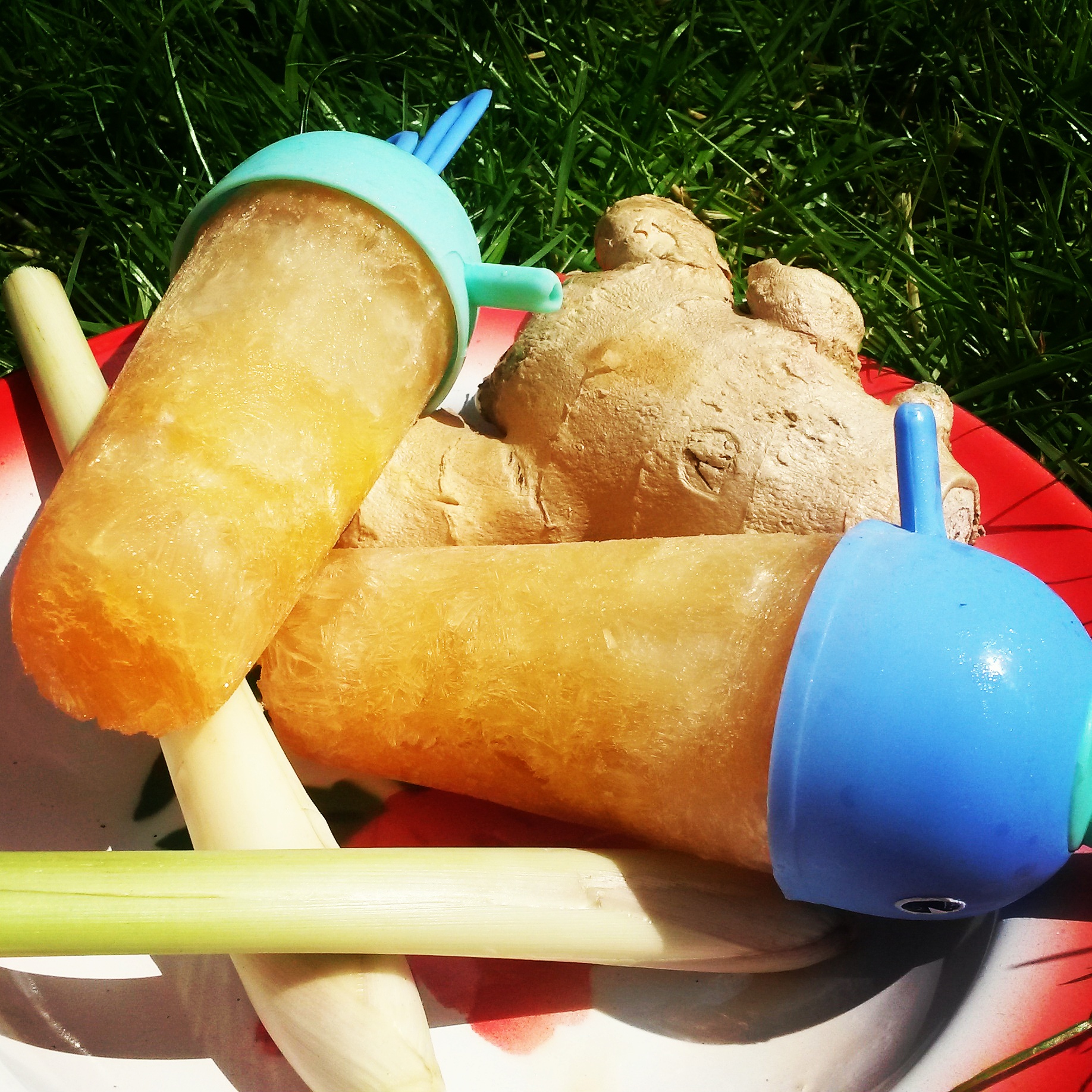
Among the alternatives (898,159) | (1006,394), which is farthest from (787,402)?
(898,159)

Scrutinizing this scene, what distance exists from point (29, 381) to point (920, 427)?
0.74 m

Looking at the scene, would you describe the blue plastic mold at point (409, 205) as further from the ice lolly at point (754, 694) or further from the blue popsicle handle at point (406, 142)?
the ice lolly at point (754, 694)

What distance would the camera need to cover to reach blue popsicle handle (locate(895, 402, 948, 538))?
0.70m

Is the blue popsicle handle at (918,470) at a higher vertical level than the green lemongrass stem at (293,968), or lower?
higher

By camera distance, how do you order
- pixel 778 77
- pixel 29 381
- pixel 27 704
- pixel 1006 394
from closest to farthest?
pixel 27 704 < pixel 29 381 < pixel 1006 394 < pixel 778 77

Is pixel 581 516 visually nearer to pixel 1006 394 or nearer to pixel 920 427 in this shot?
pixel 920 427

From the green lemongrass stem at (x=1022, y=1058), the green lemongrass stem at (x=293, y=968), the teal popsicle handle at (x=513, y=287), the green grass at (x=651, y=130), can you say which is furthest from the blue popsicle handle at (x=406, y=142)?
the green lemongrass stem at (x=1022, y=1058)

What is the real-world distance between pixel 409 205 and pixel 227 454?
0.24m

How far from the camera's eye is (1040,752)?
625 millimetres

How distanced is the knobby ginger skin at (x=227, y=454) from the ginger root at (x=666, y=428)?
8 centimetres

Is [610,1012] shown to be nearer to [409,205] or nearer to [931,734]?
[931,734]

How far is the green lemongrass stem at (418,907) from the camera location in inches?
24.9

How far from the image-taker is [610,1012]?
0.76 meters

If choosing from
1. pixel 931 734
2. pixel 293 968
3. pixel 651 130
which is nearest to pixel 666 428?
pixel 931 734
